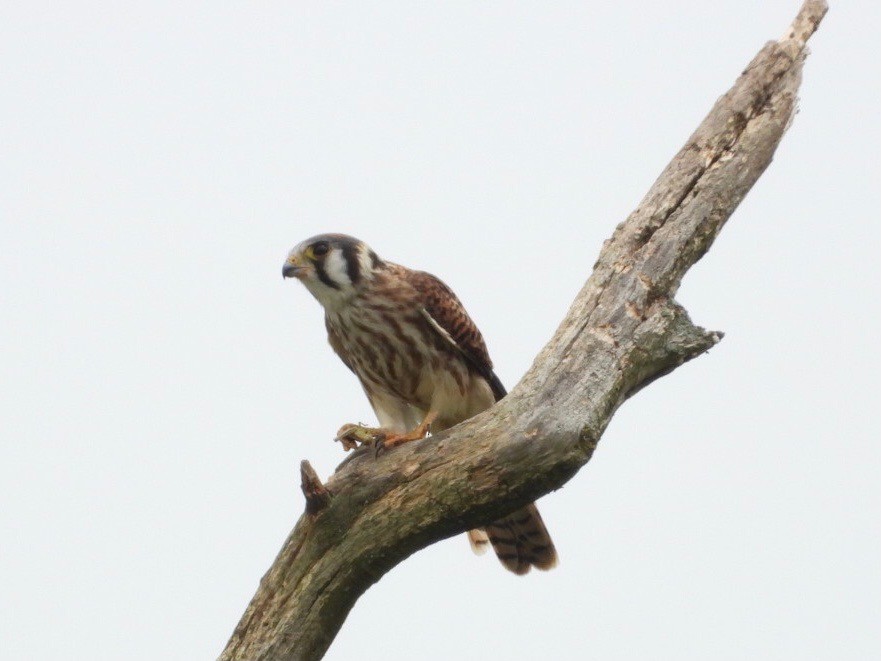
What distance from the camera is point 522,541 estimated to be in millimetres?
6129

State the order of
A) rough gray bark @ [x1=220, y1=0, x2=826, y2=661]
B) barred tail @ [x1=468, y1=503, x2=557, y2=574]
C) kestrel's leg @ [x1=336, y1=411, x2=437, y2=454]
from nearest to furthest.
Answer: rough gray bark @ [x1=220, y1=0, x2=826, y2=661]
kestrel's leg @ [x1=336, y1=411, x2=437, y2=454]
barred tail @ [x1=468, y1=503, x2=557, y2=574]

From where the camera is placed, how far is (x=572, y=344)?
14.7 ft

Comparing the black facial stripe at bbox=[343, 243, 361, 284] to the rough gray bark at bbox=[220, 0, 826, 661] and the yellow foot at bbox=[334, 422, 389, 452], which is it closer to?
the yellow foot at bbox=[334, 422, 389, 452]

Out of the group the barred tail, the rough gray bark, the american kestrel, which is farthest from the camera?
the barred tail

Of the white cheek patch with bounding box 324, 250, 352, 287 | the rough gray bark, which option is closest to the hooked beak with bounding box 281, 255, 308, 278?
the white cheek patch with bounding box 324, 250, 352, 287

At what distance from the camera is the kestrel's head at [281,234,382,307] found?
5848 millimetres

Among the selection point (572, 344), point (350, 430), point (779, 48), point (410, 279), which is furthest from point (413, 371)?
point (779, 48)

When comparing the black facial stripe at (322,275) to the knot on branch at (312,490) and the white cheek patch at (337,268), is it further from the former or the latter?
the knot on branch at (312,490)

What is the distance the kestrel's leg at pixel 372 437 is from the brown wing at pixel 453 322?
71cm

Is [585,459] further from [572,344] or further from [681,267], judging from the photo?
[681,267]

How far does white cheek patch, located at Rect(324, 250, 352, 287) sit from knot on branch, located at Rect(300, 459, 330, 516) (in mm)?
1709

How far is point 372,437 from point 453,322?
1.18 meters

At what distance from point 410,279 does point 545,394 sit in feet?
5.92

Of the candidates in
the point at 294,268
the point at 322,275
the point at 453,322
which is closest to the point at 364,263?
the point at 322,275
